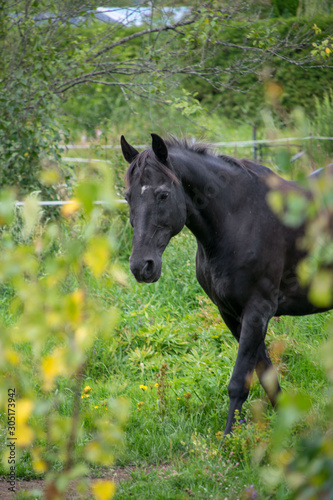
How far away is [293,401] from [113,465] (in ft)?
9.06

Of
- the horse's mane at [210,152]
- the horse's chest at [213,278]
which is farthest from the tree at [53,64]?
the horse's chest at [213,278]

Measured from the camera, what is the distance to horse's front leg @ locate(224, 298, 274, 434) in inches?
131

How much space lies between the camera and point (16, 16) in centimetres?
715

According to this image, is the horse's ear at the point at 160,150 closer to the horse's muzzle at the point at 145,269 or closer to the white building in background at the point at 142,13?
the horse's muzzle at the point at 145,269

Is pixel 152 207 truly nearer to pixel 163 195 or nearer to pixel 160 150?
pixel 163 195

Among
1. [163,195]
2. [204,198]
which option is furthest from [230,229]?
[163,195]

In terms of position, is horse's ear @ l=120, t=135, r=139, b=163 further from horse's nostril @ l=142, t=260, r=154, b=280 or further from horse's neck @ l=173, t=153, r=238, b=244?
horse's nostril @ l=142, t=260, r=154, b=280

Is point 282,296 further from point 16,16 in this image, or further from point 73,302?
point 16,16

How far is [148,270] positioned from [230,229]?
68 centimetres

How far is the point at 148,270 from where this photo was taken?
3057 mm

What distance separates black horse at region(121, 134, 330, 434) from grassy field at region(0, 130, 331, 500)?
1.04 ft

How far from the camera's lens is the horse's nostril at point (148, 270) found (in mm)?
3039

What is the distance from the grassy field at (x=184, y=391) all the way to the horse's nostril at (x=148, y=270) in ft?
1.28

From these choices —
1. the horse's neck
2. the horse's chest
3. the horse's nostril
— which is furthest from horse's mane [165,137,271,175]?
the horse's nostril
